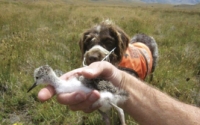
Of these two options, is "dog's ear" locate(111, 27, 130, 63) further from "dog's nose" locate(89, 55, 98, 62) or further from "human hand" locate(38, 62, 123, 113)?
"human hand" locate(38, 62, 123, 113)

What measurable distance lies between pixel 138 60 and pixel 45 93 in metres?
3.44

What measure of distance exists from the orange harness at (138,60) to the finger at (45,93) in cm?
298

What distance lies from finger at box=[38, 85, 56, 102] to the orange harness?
2976mm

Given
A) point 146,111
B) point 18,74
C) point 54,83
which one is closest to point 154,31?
point 18,74

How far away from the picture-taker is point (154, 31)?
11867 mm

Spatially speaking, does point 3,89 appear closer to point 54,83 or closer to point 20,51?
point 20,51

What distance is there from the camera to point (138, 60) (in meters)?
5.26

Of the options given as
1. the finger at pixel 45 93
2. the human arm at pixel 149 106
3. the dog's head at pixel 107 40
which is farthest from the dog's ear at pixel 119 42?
the finger at pixel 45 93

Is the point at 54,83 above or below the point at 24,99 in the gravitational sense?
above

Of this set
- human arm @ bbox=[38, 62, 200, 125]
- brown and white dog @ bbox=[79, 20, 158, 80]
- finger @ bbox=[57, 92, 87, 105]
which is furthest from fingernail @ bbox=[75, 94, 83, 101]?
brown and white dog @ bbox=[79, 20, 158, 80]

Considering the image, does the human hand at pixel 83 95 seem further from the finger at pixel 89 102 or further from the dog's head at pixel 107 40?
the dog's head at pixel 107 40

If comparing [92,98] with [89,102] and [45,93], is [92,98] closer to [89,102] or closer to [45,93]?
[89,102]

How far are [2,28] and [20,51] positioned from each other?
11.8 feet

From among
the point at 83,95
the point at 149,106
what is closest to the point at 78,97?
the point at 83,95
